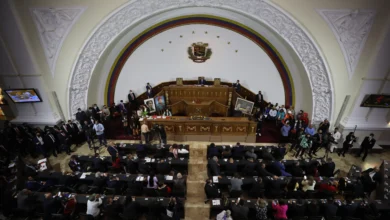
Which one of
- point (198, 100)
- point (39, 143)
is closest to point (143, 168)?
point (39, 143)

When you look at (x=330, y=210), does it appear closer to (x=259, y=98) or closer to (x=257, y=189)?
(x=257, y=189)

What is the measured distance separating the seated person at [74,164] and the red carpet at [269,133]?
25.8 feet

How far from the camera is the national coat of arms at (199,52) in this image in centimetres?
1368

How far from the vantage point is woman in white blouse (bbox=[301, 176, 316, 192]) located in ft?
25.1

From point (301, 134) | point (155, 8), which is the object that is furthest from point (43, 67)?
point (301, 134)

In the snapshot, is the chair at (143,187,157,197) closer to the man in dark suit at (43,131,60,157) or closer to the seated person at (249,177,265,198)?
the seated person at (249,177,265,198)

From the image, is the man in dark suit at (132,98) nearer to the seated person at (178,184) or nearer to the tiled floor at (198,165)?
the tiled floor at (198,165)

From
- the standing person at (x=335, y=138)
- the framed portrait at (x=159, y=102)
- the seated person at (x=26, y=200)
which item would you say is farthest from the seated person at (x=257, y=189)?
the framed portrait at (x=159, y=102)

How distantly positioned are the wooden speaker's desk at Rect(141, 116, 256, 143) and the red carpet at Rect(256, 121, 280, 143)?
1.94 feet

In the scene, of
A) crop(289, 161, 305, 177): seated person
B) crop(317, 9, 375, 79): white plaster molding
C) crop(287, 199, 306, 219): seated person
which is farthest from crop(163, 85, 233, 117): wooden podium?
crop(287, 199, 306, 219): seated person

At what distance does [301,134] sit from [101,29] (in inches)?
384

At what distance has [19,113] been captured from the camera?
1159cm

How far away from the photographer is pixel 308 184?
771 centimetres

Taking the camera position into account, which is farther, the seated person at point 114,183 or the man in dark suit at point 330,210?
the seated person at point 114,183
